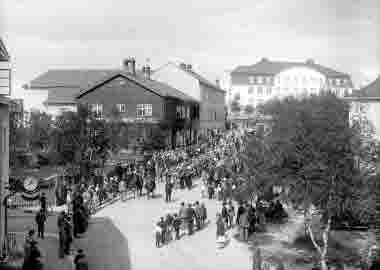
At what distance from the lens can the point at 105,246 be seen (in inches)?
741

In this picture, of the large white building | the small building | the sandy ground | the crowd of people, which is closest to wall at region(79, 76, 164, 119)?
the small building

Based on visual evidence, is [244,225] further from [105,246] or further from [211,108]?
[211,108]

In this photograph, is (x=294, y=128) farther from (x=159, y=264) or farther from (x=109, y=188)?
(x=109, y=188)

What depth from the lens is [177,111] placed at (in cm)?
5634

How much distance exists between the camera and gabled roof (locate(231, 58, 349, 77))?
114m

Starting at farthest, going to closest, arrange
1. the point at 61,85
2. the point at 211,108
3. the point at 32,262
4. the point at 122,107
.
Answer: the point at 211,108, the point at 61,85, the point at 122,107, the point at 32,262

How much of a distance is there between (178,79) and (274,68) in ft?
176

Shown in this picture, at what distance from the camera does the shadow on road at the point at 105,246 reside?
1683 centimetres

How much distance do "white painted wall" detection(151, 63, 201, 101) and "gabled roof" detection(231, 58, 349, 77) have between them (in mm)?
46863

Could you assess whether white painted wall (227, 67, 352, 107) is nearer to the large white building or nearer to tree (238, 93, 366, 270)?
the large white building

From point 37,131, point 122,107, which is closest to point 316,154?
point 37,131

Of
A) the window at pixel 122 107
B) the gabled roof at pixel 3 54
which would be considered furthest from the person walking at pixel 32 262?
the window at pixel 122 107

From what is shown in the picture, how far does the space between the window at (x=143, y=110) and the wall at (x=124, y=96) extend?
→ 1.01 feet

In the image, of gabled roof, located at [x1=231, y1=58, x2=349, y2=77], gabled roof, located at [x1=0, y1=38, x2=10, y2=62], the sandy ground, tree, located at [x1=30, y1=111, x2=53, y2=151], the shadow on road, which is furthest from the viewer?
gabled roof, located at [x1=231, y1=58, x2=349, y2=77]
